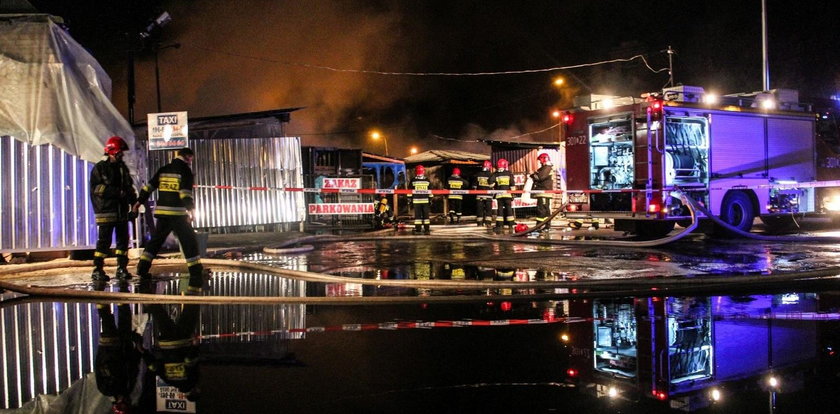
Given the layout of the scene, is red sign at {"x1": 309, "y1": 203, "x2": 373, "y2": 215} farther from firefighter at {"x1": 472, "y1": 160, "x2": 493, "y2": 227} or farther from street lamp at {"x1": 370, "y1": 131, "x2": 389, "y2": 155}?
street lamp at {"x1": 370, "y1": 131, "x2": 389, "y2": 155}

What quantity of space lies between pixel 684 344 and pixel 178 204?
5408mm

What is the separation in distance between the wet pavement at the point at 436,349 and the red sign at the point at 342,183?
334 inches

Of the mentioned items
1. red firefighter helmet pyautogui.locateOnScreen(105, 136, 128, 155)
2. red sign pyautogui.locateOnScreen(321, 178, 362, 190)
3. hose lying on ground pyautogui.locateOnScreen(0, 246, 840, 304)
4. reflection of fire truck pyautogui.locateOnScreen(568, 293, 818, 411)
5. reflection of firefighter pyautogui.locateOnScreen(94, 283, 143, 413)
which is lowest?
reflection of fire truck pyautogui.locateOnScreen(568, 293, 818, 411)

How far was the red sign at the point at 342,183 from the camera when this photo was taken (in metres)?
16.2

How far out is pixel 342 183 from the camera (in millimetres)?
16422

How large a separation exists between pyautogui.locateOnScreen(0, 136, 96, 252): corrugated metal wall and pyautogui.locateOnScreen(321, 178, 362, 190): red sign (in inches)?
270

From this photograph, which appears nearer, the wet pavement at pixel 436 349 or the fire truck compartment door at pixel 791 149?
the wet pavement at pixel 436 349

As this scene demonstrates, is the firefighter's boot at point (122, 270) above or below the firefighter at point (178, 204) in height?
below

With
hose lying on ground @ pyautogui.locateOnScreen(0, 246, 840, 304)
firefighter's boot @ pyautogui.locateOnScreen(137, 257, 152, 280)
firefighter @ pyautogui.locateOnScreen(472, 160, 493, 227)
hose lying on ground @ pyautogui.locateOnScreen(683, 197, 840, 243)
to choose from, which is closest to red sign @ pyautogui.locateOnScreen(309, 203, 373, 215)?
firefighter @ pyautogui.locateOnScreen(472, 160, 493, 227)

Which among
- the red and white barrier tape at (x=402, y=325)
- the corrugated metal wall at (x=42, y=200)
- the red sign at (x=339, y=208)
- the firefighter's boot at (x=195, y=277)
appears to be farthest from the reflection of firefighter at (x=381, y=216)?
the red and white barrier tape at (x=402, y=325)

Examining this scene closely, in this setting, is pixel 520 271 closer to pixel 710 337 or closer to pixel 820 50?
pixel 710 337

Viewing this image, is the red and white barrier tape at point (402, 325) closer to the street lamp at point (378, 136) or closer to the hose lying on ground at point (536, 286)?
the hose lying on ground at point (536, 286)

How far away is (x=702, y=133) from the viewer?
12.8 metres

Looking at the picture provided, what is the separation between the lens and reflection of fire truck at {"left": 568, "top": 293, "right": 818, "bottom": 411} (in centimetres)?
364
